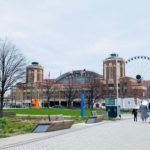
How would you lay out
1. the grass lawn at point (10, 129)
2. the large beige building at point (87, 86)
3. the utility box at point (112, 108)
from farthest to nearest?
the large beige building at point (87, 86) < the utility box at point (112, 108) < the grass lawn at point (10, 129)

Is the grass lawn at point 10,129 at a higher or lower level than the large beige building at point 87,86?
lower

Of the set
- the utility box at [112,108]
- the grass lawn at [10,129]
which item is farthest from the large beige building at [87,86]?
the grass lawn at [10,129]

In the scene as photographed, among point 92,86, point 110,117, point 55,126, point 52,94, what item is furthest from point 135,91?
point 55,126

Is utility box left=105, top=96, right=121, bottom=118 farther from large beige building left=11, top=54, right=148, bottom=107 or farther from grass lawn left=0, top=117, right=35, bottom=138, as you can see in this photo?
large beige building left=11, top=54, right=148, bottom=107

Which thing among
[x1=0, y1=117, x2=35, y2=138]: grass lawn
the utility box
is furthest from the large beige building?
[x1=0, y1=117, x2=35, y2=138]: grass lawn

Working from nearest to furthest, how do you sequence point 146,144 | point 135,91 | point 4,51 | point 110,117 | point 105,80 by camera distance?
point 146,144
point 110,117
point 4,51
point 135,91
point 105,80

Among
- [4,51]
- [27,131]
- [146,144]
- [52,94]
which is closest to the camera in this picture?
[146,144]

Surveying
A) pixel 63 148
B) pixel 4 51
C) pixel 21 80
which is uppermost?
pixel 4 51

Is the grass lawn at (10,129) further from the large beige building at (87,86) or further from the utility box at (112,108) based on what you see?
the large beige building at (87,86)

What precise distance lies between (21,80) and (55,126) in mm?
34344

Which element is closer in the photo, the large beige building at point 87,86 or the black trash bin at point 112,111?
the black trash bin at point 112,111

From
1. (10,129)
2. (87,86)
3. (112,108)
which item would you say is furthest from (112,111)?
(87,86)

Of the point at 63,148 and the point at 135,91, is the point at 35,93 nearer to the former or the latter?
the point at 135,91

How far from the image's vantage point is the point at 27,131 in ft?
66.6
